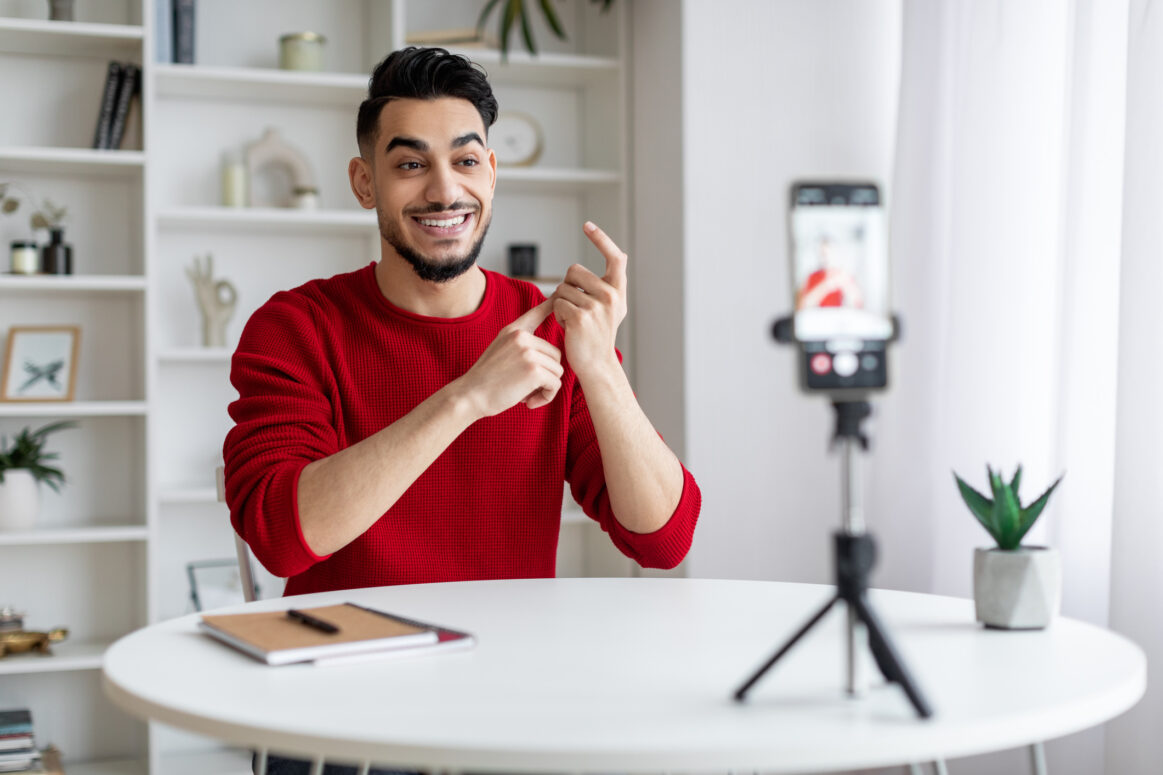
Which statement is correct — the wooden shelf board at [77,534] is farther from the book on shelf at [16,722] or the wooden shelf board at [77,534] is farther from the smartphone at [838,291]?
the smartphone at [838,291]

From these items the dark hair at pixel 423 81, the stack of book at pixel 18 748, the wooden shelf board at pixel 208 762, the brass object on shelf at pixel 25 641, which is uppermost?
the dark hair at pixel 423 81

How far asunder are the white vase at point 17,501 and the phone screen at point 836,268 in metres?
2.77

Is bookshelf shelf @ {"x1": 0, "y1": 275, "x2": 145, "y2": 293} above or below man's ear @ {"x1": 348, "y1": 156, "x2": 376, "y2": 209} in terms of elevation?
below

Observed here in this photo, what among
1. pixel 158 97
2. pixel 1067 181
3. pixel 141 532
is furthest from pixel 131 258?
pixel 1067 181

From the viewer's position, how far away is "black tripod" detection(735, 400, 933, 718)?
0.83 m

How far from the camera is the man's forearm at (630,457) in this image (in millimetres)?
1527

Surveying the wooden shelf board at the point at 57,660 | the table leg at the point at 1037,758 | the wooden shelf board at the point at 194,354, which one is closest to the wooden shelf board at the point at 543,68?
the wooden shelf board at the point at 194,354

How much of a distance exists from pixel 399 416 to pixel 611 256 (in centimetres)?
47

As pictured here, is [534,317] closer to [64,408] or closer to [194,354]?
[194,354]

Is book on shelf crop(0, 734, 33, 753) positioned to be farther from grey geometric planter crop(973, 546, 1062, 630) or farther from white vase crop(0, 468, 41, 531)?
grey geometric planter crop(973, 546, 1062, 630)

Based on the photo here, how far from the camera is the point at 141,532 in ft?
10.2

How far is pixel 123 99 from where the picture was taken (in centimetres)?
314

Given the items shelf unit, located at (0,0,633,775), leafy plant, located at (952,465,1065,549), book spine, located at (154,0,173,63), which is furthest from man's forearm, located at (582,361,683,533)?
book spine, located at (154,0,173,63)

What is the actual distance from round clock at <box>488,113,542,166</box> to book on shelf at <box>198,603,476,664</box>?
98.4 inches
